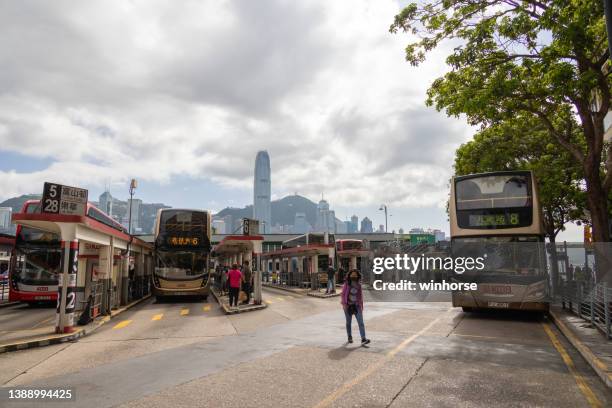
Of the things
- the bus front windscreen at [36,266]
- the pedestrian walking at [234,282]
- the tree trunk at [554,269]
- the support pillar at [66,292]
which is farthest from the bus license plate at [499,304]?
the bus front windscreen at [36,266]

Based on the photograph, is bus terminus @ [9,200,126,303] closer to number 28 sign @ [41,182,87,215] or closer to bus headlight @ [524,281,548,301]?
number 28 sign @ [41,182,87,215]

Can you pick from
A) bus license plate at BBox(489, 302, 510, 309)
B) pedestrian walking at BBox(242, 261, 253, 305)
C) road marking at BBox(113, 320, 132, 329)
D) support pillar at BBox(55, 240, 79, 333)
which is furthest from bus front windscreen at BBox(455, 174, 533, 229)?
support pillar at BBox(55, 240, 79, 333)

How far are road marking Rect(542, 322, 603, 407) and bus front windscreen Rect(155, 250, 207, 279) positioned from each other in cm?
1477

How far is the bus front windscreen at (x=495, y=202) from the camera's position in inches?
492

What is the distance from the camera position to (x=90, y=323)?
12.5 meters

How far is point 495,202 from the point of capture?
12.8 metres

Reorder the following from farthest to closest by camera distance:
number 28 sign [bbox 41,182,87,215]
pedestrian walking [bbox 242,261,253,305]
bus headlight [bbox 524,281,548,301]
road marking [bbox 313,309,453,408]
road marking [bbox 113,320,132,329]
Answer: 1. pedestrian walking [bbox 242,261,253,305]
2. bus headlight [bbox 524,281,548,301]
3. road marking [bbox 113,320,132,329]
4. number 28 sign [bbox 41,182,87,215]
5. road marking [bbox 313,309,453,408]

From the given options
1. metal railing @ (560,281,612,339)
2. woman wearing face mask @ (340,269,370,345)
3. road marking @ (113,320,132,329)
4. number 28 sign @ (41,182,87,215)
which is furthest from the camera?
road marking @ (113,320,132,329)

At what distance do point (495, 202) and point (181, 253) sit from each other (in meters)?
13.7

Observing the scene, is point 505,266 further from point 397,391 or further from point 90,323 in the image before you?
point 90,323

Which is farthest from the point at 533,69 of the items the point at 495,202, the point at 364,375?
the point at 364,375

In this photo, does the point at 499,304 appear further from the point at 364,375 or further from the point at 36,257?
the point at 36,257

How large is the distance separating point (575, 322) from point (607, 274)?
1.65 metres

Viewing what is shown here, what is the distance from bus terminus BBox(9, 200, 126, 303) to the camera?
711 inches
